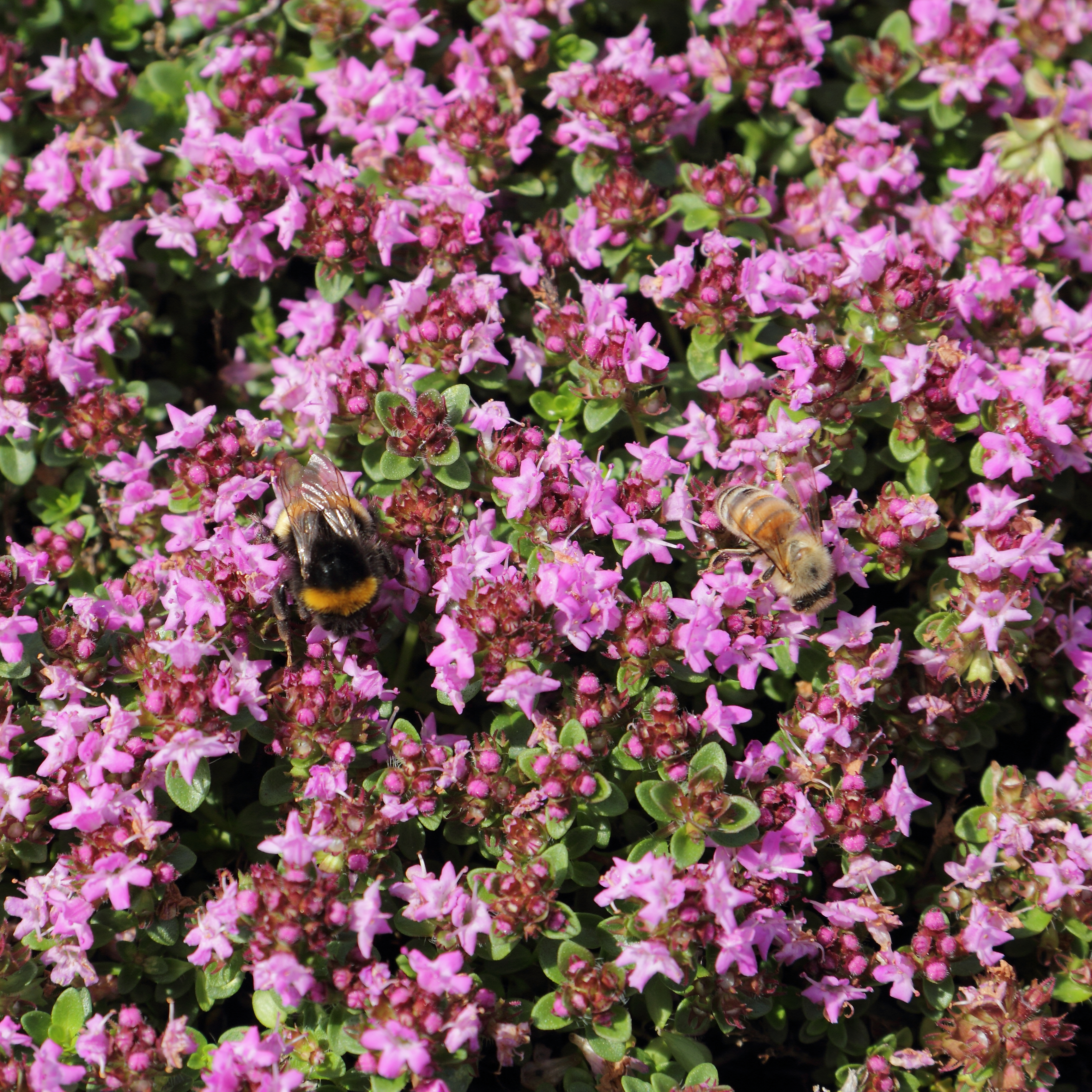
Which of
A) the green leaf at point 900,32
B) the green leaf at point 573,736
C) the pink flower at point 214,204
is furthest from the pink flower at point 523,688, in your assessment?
the green leaf at point 900,32

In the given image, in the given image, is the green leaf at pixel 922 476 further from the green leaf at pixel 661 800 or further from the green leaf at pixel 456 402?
the green leaf at pixel 456 402

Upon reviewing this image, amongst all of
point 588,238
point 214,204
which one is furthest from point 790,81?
point 214,204

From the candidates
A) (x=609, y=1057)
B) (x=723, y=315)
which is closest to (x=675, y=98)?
(x=723, y=315)

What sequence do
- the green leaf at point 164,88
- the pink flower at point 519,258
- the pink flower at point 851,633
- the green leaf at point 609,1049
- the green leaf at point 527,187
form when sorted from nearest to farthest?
the green leaf at point 609,1049 → the pink flower at point 851,633 → the pink flower at point 519,258 → the green leaf at point 527,187 → the green leaf at point 164,88

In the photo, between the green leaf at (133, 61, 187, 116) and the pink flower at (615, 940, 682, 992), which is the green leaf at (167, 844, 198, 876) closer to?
the pink flower at (615, 940, 682, 992)

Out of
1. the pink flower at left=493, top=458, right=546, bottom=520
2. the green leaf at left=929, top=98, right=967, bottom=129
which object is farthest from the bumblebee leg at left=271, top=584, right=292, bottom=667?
the green leaf at left=929, top=98, right=967, bottom=129

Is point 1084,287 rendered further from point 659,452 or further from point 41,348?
point 41,348

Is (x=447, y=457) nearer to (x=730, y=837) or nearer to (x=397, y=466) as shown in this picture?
(x=397, y=466)
